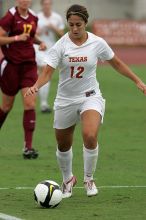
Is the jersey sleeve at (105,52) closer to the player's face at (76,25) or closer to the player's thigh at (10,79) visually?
the player's face at (76,25)

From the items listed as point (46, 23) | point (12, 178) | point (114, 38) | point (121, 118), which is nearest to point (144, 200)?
point (12, 178)

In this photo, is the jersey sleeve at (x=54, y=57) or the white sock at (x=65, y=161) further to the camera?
the white sock at (x=65, y=161)

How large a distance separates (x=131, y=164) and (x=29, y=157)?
153 cm

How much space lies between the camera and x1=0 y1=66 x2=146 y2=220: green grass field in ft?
30.2

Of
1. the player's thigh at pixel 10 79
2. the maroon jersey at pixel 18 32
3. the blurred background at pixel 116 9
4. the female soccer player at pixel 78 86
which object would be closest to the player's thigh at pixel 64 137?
the female soccer player at pixel 78 86

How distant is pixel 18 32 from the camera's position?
43.4ft

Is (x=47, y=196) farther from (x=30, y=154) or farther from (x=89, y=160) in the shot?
(x=30, y=154)

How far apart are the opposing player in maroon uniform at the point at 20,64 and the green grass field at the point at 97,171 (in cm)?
58

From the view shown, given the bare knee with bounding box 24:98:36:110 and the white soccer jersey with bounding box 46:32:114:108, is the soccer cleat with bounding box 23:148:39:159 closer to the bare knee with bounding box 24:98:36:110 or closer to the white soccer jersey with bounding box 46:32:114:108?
the bare knee with bounding box 24:98:36:110

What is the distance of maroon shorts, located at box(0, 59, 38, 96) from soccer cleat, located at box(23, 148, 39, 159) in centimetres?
87

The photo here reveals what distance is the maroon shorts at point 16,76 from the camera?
13.2 meters

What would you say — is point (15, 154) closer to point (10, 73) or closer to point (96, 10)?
point (10, 73)

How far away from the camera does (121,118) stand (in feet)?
59.2

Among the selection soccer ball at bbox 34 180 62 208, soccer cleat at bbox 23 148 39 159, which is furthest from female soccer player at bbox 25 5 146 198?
soccer cleat at bbox 23 148 39 159
